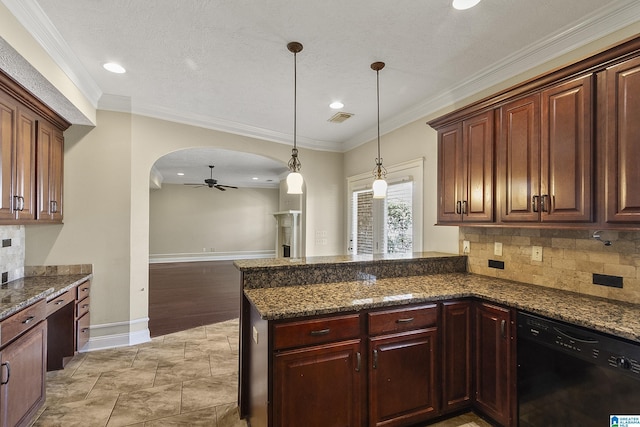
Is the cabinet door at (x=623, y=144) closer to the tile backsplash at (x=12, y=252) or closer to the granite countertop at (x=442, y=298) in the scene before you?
the granite countertop at (x=442, y=298)

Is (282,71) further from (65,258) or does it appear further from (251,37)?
(65,258)

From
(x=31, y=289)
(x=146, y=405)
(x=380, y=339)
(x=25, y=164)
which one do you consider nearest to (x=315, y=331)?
(x=380, y=339)

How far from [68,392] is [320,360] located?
2.42 meters

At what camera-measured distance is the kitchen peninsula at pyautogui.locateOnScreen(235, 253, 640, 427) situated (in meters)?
1.75

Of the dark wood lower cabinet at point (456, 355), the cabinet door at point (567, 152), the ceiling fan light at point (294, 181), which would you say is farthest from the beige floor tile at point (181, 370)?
the cabinet door at point (567, 152)

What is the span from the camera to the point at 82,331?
3293 mm

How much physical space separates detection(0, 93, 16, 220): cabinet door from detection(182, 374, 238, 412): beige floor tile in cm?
205

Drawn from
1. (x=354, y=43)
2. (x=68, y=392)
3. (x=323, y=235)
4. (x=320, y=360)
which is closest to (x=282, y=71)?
(x=354, y=43)

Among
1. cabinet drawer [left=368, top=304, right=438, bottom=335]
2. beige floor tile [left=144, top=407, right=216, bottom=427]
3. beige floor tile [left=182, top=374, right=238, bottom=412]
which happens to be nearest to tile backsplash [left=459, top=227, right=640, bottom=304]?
cabinet drawer [left=368, top=304, right=438, bottom=335]

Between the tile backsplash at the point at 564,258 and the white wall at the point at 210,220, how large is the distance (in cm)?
944

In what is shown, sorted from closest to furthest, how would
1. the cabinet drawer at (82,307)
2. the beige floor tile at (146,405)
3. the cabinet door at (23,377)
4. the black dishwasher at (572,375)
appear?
1. the black dishwasher at (572,375)
2. the cabinet door at (23,377)
3. the beige floor tile at (146,405)
4. the cabinet drawer at (82,307)

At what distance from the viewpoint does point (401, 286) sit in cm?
244

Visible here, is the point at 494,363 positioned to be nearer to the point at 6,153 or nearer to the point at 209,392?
the point at 209,392

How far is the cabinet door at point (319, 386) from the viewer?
5.66ft
